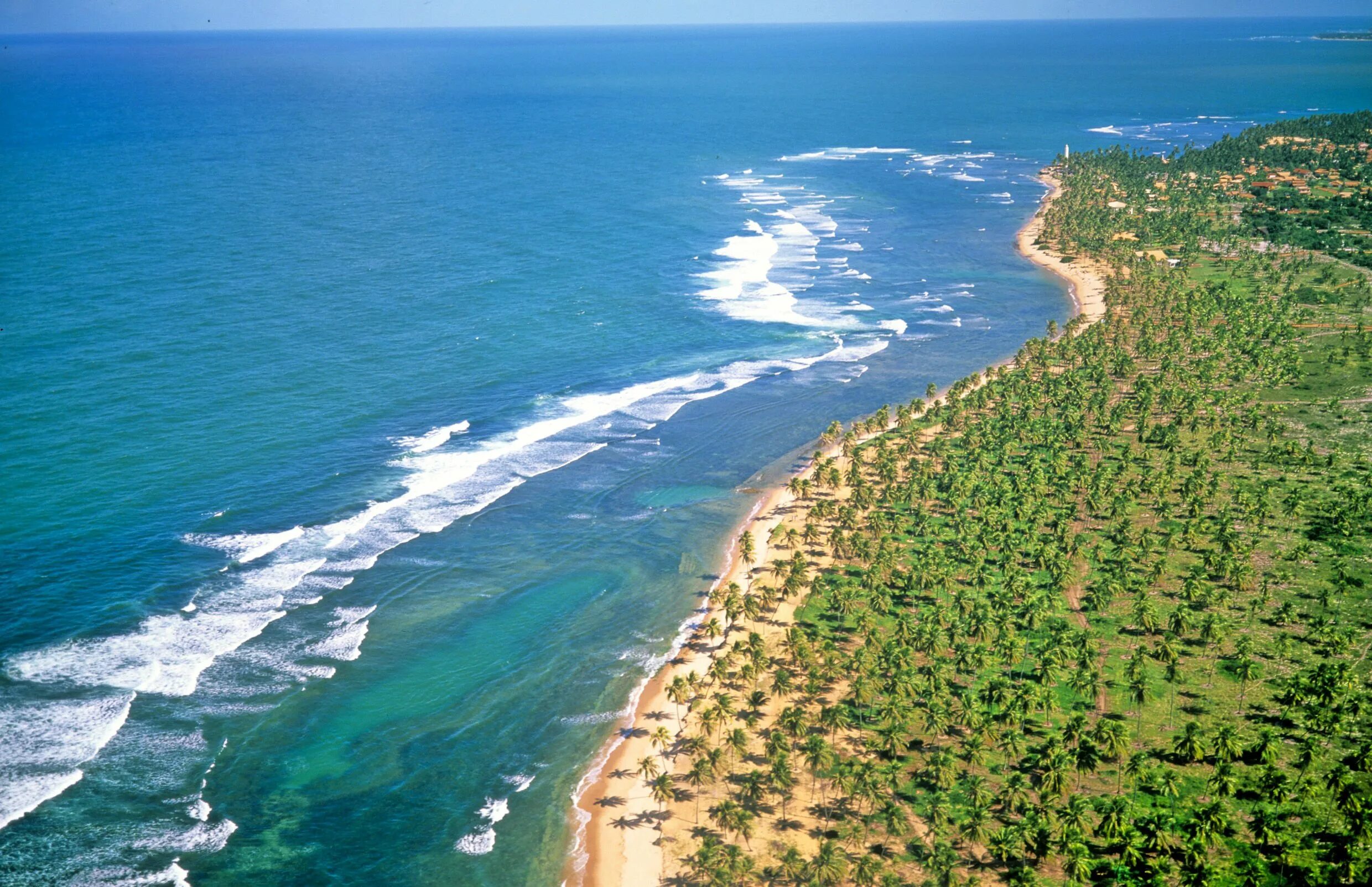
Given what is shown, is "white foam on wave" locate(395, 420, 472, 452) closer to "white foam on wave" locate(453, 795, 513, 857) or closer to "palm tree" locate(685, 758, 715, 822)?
"white foam on wave" locate(453, 795, 513, 857)

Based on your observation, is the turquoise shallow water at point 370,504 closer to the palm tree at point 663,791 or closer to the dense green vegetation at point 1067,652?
the palm tree at point 663,791

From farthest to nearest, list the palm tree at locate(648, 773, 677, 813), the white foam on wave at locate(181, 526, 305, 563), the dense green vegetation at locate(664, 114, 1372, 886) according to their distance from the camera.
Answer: the white foam on wave at locate(181, 526, 305, 563)
the palm tree at locate(648, 773, 677, 813)
the dense green vegetation at locate(664, 114, 1372, 886)

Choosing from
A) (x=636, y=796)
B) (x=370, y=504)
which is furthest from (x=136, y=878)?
(x=370, y=504)

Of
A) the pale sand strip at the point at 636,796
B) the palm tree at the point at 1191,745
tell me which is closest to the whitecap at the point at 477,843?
the pale sand strip at the point at 636,796

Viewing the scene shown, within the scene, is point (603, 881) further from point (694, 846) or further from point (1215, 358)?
point (1215, 358)

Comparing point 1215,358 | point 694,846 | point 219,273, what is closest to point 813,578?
point 694,846

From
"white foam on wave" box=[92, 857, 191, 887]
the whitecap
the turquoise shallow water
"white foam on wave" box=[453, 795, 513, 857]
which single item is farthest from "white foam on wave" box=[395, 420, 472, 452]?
"white foam on wave" box=[92, 857, 191, 887]
